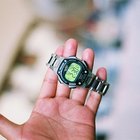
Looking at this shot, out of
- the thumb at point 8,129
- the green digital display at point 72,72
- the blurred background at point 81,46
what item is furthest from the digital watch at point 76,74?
the blurred background at point 81,46

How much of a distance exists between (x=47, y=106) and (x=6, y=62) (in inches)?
22.5

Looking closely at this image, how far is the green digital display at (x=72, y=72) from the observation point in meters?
1.11

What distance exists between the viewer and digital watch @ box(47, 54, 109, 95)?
3.59 ft

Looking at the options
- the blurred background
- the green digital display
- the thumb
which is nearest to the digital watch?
the green digital display

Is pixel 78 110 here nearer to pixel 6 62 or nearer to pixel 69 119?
pixel 69 119

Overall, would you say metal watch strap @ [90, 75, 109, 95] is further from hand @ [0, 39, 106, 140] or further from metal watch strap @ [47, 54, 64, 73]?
metal watch strap @ [47, 54, 64, 73]

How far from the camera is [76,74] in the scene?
3.70 ft

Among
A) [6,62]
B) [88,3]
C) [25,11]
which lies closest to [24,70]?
[6,62]

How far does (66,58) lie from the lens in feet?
3.61

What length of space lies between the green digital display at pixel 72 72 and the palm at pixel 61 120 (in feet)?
0.27

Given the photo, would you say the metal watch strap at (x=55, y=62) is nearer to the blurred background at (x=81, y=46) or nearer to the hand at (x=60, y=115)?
the hand at (x=60, y=115)

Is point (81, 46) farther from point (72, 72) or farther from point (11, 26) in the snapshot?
point (72, 72)

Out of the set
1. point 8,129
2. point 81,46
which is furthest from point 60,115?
point 81,46

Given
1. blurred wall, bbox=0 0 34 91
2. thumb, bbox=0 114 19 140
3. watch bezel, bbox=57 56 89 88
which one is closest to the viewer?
thumb, bbox=0 114 19 140
